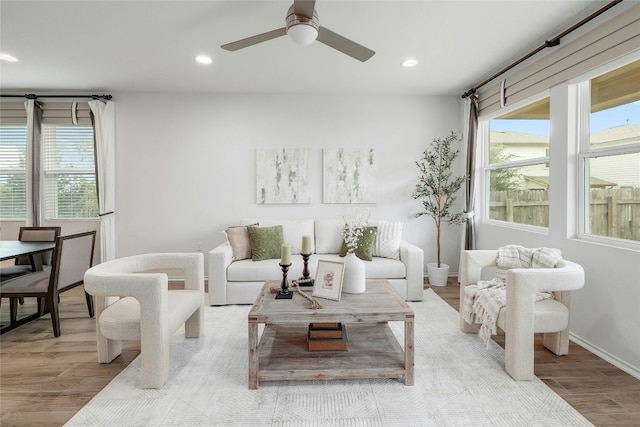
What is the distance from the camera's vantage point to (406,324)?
6.26 ft

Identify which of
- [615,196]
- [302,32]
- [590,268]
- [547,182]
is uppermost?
[302,32]

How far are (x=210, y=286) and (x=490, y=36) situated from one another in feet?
11.5

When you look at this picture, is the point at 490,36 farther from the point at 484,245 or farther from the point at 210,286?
the point at 210,286

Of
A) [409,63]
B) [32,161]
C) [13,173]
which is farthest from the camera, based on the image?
[13,173]

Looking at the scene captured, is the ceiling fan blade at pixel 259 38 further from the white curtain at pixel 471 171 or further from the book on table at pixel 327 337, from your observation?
the white curtain at pixel 471 171

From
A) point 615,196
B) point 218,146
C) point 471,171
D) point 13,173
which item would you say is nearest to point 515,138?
point 471,171

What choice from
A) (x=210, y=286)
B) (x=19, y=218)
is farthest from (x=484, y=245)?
(x=19, y=218)

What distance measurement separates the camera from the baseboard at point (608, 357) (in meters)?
2.06

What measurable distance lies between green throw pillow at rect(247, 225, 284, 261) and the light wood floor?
1.43m

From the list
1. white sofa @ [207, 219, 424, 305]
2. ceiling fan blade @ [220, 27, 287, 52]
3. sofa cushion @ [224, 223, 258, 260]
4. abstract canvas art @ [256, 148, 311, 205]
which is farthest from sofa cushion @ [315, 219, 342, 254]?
ceiling fan blade @ [220, 27, 287, 52]

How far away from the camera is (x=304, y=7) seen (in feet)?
5.78

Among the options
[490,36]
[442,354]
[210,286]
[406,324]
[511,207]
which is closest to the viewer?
[406,324]

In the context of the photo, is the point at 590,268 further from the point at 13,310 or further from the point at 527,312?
the point at 13,310

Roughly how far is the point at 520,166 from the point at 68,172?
562 cm
